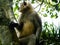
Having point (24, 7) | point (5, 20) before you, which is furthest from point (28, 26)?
point (5, 20)

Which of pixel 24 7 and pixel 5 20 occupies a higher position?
pixel 5 20

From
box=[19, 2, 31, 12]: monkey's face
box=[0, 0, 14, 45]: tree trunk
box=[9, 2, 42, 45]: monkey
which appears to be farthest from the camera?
box=[19, 2, 31, 12]: monkey's face

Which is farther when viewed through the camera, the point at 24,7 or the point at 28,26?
the point at 24,7

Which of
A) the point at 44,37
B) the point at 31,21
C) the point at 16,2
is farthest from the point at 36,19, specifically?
the point at 16,2

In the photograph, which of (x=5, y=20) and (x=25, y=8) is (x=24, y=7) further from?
(x=5, y=20)

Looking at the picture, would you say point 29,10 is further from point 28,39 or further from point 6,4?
point 6,4

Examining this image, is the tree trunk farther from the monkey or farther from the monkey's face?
the monkey's face

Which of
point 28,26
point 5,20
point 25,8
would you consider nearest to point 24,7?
point 25,8

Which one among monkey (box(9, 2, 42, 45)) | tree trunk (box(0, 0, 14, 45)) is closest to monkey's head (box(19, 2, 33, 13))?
monkey (box(9, 2, 42, 45))

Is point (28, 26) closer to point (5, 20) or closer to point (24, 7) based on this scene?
point (24, 7)

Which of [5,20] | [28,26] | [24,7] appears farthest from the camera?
[24,7]

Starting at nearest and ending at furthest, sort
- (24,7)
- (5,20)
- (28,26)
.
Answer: (5,20), (28,26), (24,7)

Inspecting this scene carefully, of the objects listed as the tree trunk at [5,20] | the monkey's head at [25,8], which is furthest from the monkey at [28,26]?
the tree trunk at [5,20]

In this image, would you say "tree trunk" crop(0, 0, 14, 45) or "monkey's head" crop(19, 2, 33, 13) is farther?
"monkey's head" crop(19, 2, 33, 13)
